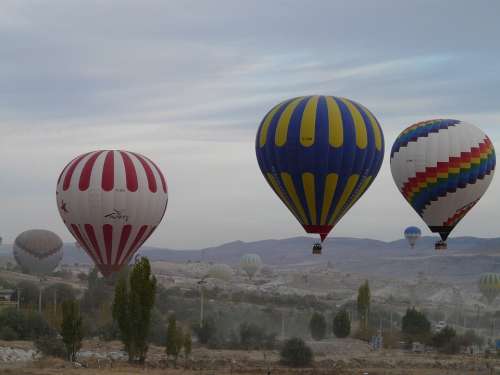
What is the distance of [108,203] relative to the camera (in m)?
47.7

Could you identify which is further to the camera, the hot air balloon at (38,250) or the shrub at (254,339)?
the hot air balloon at (38,250)

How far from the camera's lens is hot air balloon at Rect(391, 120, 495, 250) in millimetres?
54812

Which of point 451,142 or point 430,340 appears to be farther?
point 430,340

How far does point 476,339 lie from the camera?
86125 millimetres

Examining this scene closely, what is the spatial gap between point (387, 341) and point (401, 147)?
959 inches

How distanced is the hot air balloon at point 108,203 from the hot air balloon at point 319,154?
6.93 meters

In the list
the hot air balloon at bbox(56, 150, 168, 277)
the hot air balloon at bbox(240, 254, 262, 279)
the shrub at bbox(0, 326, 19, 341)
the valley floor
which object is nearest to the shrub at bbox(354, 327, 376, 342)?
the valley floor

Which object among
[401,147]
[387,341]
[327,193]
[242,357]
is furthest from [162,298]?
[327,193]

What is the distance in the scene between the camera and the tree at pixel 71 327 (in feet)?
151

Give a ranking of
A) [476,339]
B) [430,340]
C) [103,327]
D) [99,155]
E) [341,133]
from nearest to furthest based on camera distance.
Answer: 1. [341,133]
2. [99,155]
3. [103,327]
4. [430,340]
5. [476,339]

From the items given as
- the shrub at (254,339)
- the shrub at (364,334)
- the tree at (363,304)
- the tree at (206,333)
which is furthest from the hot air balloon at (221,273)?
the tree at (206,333)

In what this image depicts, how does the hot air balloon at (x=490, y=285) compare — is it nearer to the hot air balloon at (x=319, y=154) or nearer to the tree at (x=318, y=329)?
the tree at (x=318, y=329)

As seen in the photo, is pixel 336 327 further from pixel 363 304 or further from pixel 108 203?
pixel 108 203

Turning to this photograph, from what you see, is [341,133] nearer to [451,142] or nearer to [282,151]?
[282,151]
